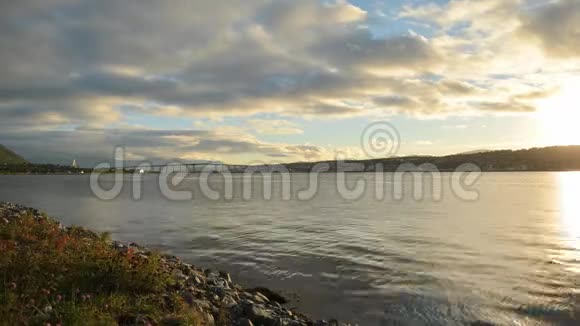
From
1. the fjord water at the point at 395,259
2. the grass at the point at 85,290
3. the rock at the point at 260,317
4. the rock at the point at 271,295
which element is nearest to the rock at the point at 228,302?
the rock at the point at 260,317

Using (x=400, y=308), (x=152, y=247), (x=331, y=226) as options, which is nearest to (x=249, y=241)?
(x=152, y=247)

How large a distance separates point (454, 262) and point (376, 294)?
8.44m

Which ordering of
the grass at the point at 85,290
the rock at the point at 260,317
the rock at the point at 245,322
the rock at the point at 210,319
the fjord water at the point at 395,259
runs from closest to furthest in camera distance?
the grass at the point at 85,290 < the rock at the point at 210,319 < the rock at the point at 245,322 < the rock at the point at 260,317 < the fjord water at the point at 395,259

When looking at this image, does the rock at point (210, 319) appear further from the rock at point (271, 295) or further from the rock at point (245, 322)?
the rock at point (271, 295)

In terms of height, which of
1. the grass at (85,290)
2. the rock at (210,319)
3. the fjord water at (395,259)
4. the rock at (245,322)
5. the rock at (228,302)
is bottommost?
the fjord water at (395,259)

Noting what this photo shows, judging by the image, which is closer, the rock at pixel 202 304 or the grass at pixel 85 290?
the grass at pixel 85 290

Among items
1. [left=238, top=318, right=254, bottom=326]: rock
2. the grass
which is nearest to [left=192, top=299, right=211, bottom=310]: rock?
the grass

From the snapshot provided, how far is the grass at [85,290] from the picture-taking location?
831cm

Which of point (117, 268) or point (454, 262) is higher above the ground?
point (117, 268)

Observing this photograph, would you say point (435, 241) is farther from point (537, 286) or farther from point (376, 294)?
point (376, 294)

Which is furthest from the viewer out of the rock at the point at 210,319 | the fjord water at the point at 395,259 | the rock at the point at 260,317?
the fjord water at the point at 395,259

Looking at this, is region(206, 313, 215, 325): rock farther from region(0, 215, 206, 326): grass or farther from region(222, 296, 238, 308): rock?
region(222, 296, 238, 308): rock

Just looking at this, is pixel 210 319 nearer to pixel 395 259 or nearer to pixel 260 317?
pixel 260 317

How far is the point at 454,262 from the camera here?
24.2 m
